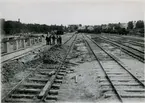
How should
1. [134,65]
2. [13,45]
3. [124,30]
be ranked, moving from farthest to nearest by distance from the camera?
[124,30], [13,45], [134,65]

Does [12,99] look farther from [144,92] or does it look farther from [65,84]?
[144,92]

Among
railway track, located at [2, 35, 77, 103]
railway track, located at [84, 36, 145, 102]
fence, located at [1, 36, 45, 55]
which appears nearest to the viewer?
railway track, located at [2, 35, 77, 103]

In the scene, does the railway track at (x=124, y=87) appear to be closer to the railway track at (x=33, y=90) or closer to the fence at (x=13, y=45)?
the railway track at (x=33, y=90)

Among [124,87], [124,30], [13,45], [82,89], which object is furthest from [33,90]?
[124,30]

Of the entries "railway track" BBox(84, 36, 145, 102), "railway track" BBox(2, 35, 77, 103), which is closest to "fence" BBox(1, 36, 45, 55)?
"railway track" BBox(2, 35, 77, 103)

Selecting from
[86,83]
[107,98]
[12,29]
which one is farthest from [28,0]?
[12,29]

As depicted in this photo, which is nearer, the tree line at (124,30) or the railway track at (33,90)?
the railway track at (33,90)

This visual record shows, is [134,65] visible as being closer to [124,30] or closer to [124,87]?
[124,87]

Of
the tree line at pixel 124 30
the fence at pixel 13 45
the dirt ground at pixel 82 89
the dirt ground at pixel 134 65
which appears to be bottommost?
the dirt ground at pixel 82 89

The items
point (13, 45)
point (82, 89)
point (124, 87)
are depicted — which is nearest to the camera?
point (82, 89)

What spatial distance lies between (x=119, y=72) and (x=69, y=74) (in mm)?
2341

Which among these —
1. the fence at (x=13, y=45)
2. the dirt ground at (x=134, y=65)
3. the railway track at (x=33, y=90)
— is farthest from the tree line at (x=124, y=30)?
the railway track at (x=33, y=90)

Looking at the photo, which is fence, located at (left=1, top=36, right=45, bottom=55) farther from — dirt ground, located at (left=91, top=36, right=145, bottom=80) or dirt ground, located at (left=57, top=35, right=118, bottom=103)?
dirt ground, located at (left=57, top=35, right=118, bottom=103)

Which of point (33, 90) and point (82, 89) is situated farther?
point (82, 89)
